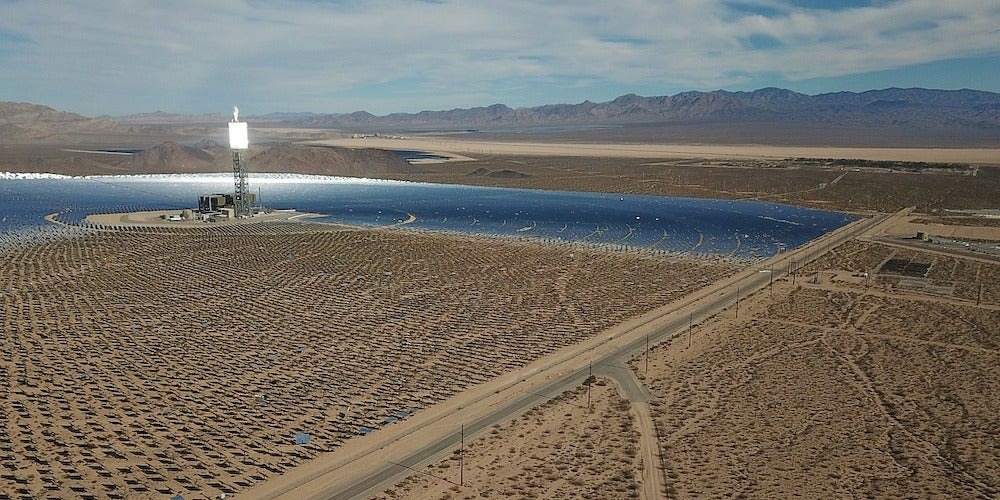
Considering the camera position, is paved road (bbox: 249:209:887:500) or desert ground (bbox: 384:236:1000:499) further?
desert ground (bbox: 384:236:1000:499)

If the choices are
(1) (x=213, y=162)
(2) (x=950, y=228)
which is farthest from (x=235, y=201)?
(1) (x=213, y=162)

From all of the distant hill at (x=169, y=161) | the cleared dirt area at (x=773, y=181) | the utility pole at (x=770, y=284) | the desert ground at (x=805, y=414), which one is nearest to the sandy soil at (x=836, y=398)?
the desert ground at (x=805, y=414)

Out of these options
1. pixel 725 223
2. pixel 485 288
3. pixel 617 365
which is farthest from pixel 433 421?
pixel 725 223

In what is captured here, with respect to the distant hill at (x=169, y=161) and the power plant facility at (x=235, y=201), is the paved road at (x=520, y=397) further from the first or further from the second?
the distant hill at (x=169, y=161)

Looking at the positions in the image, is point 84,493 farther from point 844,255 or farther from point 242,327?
point 844,255

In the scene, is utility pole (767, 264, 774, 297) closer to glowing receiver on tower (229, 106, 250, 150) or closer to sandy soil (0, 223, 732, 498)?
sandy soil (0, 223, 732, 498)

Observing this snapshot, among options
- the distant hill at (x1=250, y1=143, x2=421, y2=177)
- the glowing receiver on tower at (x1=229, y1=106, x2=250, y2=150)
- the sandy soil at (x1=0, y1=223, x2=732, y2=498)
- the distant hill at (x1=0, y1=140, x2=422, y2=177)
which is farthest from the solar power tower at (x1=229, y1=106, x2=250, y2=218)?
the distant hill at (x1=250, y1=143, x2=421, y2=177)
